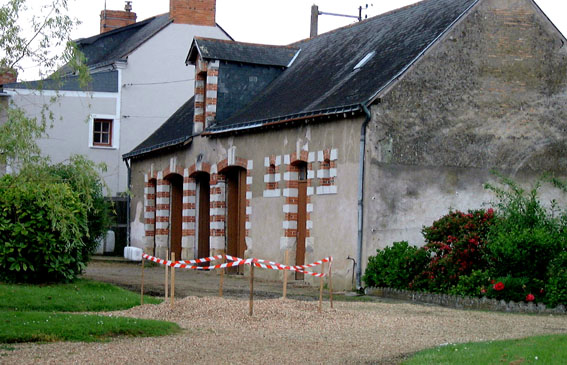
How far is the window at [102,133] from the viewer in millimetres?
35375

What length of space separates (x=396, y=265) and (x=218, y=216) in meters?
8.22

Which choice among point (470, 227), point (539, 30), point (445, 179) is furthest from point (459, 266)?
point (539, 30)

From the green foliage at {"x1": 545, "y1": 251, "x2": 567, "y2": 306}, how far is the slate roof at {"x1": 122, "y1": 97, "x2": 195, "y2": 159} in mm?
13602

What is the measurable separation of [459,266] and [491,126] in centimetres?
447

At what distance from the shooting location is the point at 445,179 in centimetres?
1877

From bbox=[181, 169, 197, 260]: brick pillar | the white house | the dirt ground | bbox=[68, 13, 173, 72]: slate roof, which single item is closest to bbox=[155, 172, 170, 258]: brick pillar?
bbox=[181, 169, 197, 260]: brick pillar

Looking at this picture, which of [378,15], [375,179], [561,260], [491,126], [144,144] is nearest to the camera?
[561,260]

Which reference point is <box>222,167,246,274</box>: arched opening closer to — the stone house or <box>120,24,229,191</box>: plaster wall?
the stone house

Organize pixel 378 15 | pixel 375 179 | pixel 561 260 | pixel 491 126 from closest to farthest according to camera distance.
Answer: pixel 561 260 → pixel 375 179 → pixel 491 126 → pixel 378 15

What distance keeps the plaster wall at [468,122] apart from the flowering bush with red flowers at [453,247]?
1278 mm

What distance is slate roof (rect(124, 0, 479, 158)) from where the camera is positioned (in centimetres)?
1891

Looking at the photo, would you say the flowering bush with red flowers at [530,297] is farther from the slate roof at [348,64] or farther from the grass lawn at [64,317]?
the grass lawn at [64,317]

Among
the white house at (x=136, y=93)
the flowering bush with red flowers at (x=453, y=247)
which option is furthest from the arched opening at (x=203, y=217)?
the flowering bush with red flowers at (x=453, y=247)

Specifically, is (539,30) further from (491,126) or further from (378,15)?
(378,15)
